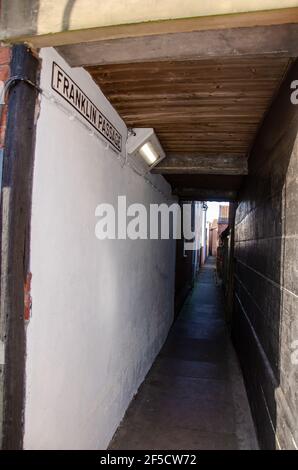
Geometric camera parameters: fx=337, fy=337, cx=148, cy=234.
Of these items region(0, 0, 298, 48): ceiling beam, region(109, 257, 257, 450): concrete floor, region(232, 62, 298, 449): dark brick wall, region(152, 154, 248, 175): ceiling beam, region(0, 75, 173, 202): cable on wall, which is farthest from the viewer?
region(152, 154, 248, 175): ceiling beam

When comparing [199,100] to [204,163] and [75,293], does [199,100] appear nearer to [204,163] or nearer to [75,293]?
[204,163]

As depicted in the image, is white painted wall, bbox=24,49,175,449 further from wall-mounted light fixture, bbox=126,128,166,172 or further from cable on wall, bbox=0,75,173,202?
wall-mounted light fixture, bbox=126,128,166,172

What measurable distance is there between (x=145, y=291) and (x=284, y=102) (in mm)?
3184

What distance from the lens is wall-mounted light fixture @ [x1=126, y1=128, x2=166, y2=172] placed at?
386cm

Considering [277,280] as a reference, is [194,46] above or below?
above

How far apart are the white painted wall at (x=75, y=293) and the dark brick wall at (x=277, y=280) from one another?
57.9 inches

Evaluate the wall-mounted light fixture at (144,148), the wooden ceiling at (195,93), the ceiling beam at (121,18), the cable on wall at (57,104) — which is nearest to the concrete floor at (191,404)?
the cable on wall at (57,104)

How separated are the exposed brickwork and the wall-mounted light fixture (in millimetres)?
1956

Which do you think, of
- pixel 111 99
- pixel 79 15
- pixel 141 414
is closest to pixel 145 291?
pixel 141 414

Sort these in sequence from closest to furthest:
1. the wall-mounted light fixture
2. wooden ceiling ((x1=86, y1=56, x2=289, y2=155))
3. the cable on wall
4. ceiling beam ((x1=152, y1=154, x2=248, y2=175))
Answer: the cable on wall, wooden ceiling ((x1=86, y1=56, x2=289, y2=155)), the wall-mounted light fixture, ceiling beam ((x1=152, y1=154, x2=248, y2=175))

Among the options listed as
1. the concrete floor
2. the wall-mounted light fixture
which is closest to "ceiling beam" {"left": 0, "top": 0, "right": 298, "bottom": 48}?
the wall-mounted light fixture

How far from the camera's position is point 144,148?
4137 mm

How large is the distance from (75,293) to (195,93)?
200cm

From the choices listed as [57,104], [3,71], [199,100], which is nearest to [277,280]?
[199,100]
